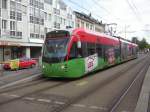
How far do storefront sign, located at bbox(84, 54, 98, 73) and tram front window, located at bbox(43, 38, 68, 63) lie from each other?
2441mm

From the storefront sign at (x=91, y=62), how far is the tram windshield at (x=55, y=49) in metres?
2.44

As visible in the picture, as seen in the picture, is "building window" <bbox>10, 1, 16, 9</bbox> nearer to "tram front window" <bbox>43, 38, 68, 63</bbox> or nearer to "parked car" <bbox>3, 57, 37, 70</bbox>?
"parked car" <bbox>3, 57, 37, 70</bbox>

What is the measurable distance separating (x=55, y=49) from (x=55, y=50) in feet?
0.22

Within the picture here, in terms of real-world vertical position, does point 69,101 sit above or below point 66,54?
below

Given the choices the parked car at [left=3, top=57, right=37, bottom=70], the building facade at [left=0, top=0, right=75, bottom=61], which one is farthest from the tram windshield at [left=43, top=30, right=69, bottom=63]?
the building facade at [left=0, top=0, right=75, bottom=61]

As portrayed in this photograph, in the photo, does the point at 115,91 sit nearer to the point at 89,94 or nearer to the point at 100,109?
the point at 89,94

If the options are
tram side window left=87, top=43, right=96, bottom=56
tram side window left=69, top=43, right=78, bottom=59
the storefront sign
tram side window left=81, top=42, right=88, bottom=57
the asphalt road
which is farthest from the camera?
tram side window left=87, top=43, right=96, bottom=56

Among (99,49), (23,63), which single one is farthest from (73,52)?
(23,63)

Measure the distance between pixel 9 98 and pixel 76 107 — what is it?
10.3 feet

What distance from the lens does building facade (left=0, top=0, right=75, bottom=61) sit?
132 feet

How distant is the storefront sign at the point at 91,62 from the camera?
63.8 feet

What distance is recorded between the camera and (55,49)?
17344 mm

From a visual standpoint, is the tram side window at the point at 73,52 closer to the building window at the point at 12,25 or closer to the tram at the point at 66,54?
the tram at the point at 66,54

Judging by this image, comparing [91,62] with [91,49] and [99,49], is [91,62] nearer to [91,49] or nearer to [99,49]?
[91,49]
